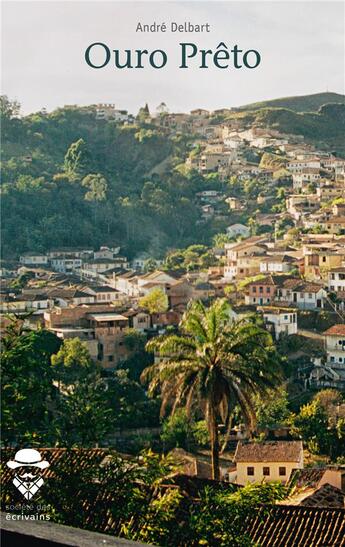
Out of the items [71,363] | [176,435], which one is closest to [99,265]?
[71,363]

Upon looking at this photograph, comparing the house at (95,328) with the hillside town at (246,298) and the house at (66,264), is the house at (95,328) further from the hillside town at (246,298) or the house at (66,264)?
the house at (66,264)

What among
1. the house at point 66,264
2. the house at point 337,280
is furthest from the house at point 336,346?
the house at point 66,264

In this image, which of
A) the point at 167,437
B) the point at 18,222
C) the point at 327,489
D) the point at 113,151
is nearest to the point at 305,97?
the point at 113,151

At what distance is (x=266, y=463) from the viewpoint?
49.1 ft

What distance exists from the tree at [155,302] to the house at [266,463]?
1270 centimetres

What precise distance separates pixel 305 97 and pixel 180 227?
115 feet

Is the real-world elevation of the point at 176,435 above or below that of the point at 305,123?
below

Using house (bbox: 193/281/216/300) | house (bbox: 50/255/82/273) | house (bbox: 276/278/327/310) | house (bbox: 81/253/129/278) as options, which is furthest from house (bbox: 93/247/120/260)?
house (bbox: 276/278/327/310)

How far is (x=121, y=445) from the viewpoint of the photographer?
18.6 m

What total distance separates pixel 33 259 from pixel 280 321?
57.1 feet

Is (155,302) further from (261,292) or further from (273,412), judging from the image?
(273,412)

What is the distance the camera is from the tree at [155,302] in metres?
28.1

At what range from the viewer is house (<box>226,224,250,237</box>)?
148 ft

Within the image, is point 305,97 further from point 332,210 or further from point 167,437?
point 167,437
